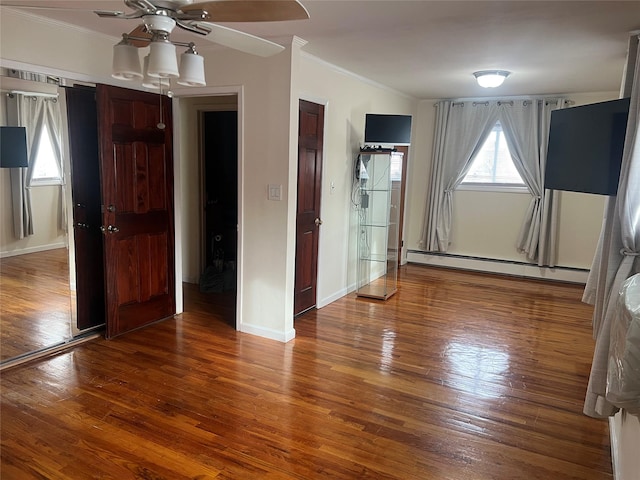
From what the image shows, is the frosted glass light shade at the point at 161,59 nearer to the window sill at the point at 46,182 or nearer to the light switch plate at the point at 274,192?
the light switch plate at the point at 274,192

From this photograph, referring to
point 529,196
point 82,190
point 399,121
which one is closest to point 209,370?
point 82,190

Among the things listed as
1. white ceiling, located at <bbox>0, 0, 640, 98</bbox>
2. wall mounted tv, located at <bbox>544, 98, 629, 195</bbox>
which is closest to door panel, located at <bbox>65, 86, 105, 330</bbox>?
white ceiling, located at <bbox>0, 0, 640, 98</bbox>

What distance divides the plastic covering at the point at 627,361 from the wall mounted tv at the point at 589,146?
1.36m

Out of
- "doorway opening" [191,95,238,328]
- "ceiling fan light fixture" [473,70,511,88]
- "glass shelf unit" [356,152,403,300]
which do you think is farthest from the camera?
"doorway opening" [191,95,238,328]

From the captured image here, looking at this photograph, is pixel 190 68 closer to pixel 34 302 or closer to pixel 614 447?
pixel 34 302

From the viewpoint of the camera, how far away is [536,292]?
5656 millimetres

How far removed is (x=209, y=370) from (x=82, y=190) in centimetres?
180

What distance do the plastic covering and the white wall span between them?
16.3 feet

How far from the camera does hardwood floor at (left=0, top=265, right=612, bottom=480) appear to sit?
2.30 meters

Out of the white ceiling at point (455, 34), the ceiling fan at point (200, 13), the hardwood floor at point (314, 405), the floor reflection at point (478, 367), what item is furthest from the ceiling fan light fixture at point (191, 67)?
the floor reflection at point (478, 367)

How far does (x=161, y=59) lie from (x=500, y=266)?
5.82 metres

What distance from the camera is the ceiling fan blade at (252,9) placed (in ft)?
5.48

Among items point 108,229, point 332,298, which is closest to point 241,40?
point 108,229

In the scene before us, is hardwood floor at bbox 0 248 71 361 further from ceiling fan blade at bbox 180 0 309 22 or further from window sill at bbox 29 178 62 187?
ceiling fan blade at bbox 180 0 309 22
